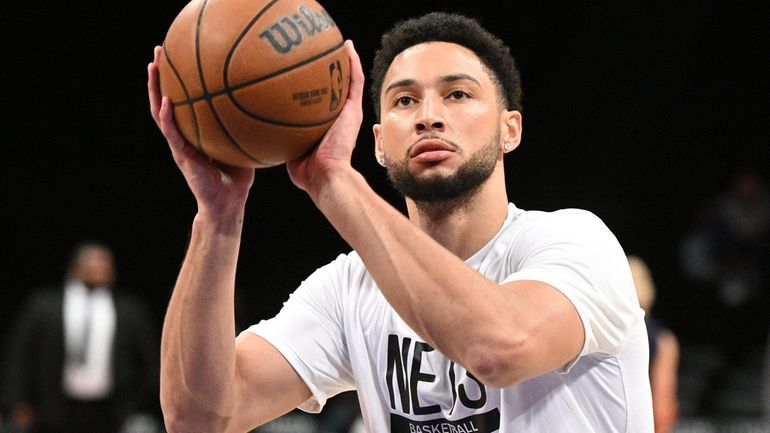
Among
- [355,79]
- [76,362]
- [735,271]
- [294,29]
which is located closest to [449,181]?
[355,79]

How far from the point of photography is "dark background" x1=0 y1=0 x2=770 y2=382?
10.3 meters

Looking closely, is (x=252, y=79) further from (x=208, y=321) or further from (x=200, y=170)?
(x=208, y=321)

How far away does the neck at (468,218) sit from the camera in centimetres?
321

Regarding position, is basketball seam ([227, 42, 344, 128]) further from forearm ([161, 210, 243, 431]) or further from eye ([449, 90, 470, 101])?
eye ([449, 90, 470, 101])

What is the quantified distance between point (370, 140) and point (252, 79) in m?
8.27

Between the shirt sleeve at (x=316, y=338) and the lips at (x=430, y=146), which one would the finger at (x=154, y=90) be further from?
the shirt sleeve at (x=316, y=338)

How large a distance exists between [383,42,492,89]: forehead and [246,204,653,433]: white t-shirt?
1.52ft

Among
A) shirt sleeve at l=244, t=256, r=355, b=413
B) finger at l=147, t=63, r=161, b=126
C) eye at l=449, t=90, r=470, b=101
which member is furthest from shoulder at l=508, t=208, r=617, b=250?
finger at l=147, t=63, r=161, b=126

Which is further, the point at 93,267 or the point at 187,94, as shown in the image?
the point at 93,267

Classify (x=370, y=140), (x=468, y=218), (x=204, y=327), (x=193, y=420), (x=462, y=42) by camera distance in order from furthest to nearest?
(x=370, y=140)
(x=462, y=42)
(x=468, y=218)
(x=193, y=420)
(x=204, y=327)

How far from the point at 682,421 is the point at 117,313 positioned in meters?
4.72

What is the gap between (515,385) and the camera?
288 centimetres

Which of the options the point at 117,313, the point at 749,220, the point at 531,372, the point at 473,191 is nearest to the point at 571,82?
the point at 749,220

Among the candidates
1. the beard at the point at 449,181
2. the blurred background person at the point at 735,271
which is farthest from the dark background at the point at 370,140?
the beard at the point at 449,181
